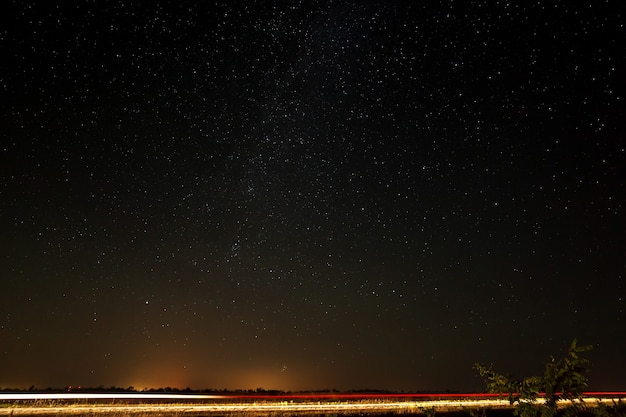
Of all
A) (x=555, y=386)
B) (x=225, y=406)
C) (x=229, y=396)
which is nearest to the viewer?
(x=555, y=386)

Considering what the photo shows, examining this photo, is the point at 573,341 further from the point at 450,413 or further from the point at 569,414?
the point at 450,413

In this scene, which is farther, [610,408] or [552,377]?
[610,408]

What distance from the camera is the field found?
18.2m

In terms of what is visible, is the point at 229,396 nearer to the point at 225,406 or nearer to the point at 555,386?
the point at 225,406

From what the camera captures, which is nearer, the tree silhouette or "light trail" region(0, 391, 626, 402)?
the tree silhouette

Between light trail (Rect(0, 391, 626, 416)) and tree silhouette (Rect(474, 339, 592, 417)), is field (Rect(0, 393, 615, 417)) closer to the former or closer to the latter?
light trail (Rect(0, 391, 626, 416))

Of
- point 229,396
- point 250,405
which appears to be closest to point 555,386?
point 250,405

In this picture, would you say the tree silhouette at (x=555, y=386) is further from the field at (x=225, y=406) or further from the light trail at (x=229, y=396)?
the light trail at (x=229, y=396)

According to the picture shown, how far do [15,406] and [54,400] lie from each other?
8.74 ft

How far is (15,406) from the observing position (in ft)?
59.3

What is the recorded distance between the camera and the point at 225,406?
69.4 feet

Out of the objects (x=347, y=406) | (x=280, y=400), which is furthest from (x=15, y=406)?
(x=347, y=406)

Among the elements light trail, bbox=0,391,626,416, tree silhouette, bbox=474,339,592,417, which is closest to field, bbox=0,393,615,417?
light trail, bbox=0,391,626,416

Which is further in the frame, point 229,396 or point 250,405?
point 229,396
